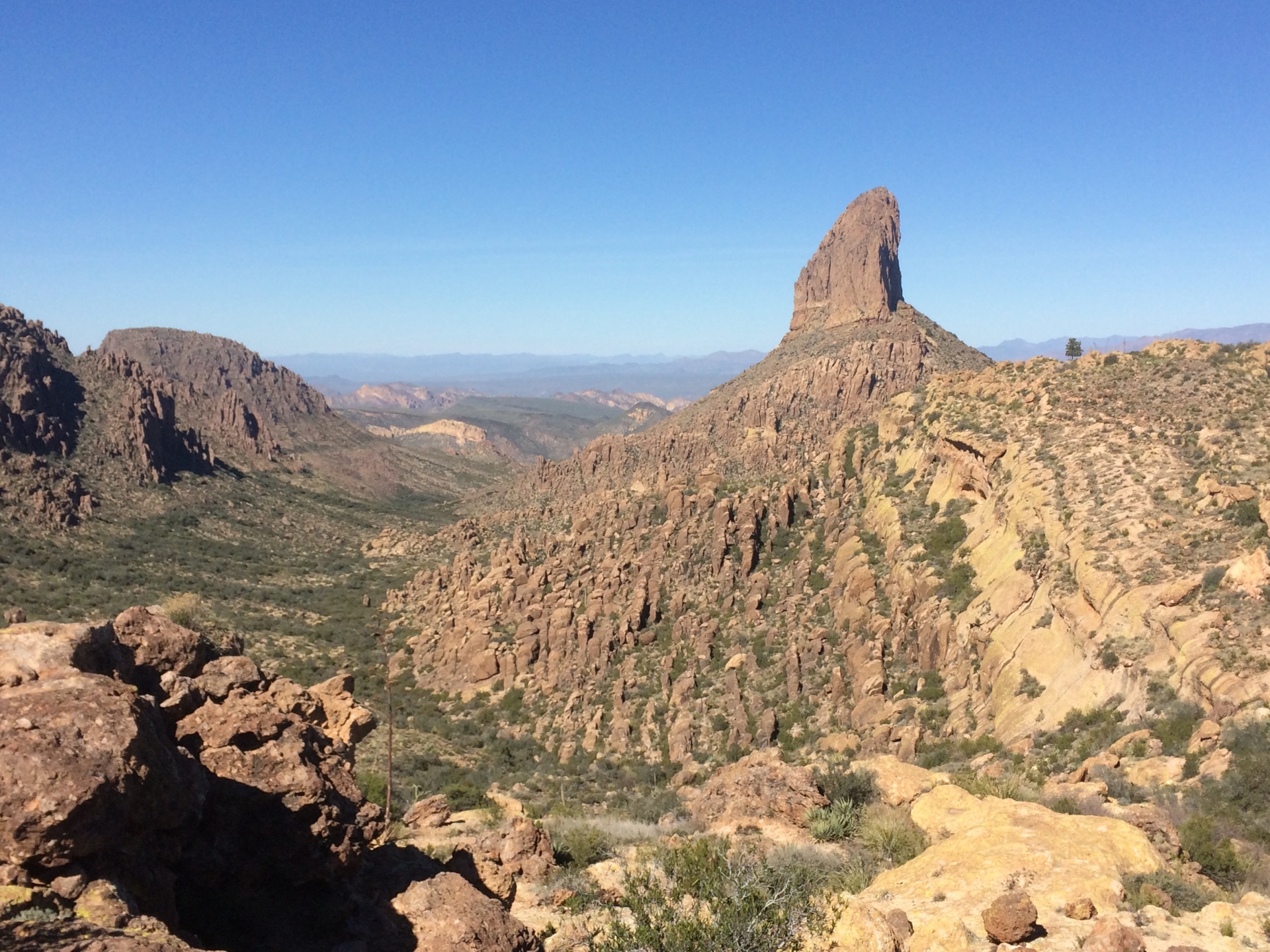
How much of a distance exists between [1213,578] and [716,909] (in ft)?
61.6

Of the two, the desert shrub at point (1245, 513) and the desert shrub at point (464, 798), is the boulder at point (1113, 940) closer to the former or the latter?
the desert shrub at point (464, 798)

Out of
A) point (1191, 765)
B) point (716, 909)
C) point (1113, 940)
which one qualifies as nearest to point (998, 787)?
point (1191, 765)

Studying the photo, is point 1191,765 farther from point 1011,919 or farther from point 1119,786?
point 1011,919

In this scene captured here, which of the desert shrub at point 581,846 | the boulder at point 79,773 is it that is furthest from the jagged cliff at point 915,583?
the boulder at point 79,773

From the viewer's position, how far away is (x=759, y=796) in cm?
1666

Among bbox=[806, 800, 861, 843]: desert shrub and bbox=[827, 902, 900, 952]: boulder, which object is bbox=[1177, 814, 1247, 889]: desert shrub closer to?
bbox=[806, 800, 861, 843]: desert shrub

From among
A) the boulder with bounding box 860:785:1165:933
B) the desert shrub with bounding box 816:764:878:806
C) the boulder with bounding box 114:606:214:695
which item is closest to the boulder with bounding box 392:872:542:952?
the boulder with bounding box 114:606:214:695

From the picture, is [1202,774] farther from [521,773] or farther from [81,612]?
[81,612]

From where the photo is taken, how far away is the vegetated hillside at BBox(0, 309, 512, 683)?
5872cm

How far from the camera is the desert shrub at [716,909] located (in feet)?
28.7

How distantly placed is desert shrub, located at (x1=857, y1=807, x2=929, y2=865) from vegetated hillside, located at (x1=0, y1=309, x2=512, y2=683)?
1587 inches

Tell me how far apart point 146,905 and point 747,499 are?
39.9 m

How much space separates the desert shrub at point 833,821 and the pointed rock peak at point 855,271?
10805cm

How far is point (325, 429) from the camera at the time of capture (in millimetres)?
181125
